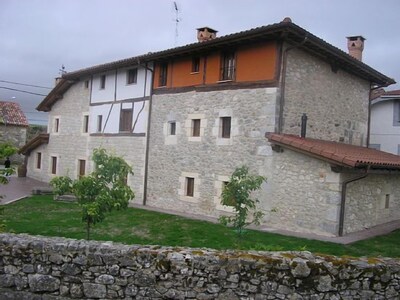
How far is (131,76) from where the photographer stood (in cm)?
1838

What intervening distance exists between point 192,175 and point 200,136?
155 cm

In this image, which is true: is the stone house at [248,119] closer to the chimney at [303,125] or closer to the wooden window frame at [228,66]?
the wooden window frame at [228,66]

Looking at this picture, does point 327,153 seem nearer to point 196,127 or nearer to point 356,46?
point 196,127

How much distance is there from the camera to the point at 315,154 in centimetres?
1151

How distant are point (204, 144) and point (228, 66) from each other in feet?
9.91

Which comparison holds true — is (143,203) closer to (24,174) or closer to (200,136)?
(200,136)

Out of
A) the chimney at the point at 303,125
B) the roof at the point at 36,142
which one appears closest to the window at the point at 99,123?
the roof at the point at 36,142

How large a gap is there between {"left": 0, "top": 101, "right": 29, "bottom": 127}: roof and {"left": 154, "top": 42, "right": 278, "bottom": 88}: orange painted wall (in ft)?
87.2

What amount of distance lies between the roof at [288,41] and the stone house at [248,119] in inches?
1.5

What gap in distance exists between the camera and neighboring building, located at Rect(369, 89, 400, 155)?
2077 cm

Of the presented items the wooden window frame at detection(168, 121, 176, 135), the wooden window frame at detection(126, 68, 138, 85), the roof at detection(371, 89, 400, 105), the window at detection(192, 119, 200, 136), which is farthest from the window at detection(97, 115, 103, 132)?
the roof at detection(371, 89, 400, 105)

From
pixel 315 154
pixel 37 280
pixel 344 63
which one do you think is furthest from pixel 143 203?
pixel 37 280

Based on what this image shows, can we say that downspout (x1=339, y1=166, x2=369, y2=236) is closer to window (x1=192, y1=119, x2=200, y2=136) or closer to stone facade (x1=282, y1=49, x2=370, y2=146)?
stone facade (x1=282, y1=49, x2=370, y2=146)

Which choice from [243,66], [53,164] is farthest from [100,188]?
[53,164]
